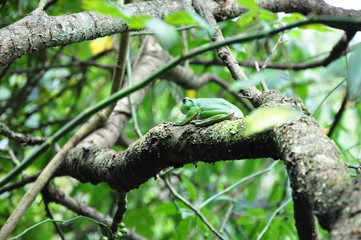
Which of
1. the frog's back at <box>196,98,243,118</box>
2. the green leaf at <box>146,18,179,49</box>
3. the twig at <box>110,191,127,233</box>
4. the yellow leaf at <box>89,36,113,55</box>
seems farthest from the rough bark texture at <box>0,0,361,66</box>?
the yellow leaf at <box>89,36,113,55</box>

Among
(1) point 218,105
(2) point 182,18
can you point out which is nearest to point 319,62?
(1) point 218,105

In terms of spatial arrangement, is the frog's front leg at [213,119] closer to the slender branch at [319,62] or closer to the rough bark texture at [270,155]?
the rough bark texture at [270,155]

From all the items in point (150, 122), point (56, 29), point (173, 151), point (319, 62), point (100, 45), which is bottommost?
point (150, 122)

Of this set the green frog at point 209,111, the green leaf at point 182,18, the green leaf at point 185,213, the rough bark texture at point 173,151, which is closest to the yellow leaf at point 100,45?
the green leaf at point 185,213

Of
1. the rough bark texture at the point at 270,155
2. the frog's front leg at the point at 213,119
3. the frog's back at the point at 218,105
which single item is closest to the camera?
the rough bark texture at the point at 270,155

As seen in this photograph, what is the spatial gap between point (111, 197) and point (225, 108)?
185cm

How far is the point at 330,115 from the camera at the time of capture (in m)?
2.41

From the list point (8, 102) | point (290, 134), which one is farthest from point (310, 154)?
point (8, 102)

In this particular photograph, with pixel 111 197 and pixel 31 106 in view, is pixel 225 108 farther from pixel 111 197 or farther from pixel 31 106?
pixel 31 106

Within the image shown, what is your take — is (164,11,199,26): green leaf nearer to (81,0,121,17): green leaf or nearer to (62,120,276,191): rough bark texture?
(81,0,121,17): green leaf

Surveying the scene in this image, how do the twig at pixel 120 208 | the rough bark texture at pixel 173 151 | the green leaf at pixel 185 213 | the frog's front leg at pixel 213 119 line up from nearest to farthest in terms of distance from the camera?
the rough bark texture at pixel 173 151 < the frog's front leg at pixel 213 119 < the twig at pixel 120 208 < the green leaf at pixel 185 213

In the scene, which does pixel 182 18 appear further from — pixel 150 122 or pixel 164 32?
pixel 150 122

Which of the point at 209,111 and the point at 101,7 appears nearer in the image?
the point at 101,7

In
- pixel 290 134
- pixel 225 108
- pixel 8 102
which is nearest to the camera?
pixel 290 134
